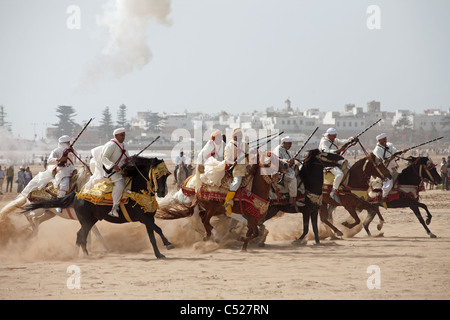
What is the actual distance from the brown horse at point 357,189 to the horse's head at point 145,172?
531cm

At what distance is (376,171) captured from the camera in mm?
17734

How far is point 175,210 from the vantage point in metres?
15.9

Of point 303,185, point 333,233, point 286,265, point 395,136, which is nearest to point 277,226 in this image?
point 333,233

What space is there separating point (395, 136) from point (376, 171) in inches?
6601

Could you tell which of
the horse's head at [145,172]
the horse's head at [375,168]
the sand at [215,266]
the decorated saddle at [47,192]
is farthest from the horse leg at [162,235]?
the horse's head at [375,168]

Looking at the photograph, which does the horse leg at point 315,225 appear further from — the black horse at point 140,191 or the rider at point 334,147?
the black horse at point 140,191

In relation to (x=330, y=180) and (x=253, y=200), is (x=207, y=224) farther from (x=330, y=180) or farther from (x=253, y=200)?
(x=330, y=180)

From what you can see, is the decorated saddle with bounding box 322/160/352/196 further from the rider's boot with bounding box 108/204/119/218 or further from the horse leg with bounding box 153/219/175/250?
the rider's boot with bounding box 108/204/119/218

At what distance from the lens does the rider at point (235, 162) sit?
48.9 ft

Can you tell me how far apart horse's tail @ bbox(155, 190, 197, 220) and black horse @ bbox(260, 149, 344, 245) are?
1.82 meters

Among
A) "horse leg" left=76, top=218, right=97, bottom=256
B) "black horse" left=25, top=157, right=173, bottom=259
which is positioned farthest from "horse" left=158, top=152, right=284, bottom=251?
"horse leg" left=76, top=218, right=97, bottom=256

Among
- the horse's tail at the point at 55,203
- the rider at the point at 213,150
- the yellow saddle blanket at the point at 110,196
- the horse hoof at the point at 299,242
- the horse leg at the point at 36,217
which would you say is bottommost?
the horse hoof at the point at 299,242

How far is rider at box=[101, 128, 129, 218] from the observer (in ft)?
45.5
